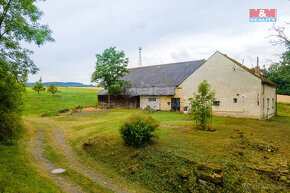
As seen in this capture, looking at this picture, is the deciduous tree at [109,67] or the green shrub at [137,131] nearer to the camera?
the green shrub at [137,131]

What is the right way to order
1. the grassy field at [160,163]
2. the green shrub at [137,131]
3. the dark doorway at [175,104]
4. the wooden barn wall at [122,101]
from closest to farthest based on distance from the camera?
the grassy field at [160,163]
the green shrub at [137,131]
the dark doorway at [175,104]
the wooden barn wall at [122,101]

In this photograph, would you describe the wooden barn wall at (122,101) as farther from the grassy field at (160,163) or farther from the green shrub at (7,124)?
the green shrub at (7,124)

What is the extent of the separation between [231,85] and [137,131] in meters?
15.0

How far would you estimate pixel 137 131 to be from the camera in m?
9.06

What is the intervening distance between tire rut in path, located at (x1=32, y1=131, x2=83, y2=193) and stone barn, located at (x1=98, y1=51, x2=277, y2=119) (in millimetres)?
18085

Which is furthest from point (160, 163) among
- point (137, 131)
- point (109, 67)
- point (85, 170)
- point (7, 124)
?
point (109, 67)

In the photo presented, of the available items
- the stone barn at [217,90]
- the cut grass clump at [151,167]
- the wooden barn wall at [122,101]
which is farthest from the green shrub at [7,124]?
the wooden barn wall at [122,101]

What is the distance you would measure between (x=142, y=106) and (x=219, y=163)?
72.3 ft

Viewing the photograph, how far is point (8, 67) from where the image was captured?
10.1m

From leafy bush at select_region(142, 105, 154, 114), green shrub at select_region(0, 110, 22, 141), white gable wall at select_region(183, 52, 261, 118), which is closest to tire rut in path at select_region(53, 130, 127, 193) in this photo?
green shrub at select_region(0, 110, 22, 141)

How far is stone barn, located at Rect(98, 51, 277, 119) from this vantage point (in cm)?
1812

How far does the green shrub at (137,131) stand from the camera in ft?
29.6

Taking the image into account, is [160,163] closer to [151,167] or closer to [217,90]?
[151,167]

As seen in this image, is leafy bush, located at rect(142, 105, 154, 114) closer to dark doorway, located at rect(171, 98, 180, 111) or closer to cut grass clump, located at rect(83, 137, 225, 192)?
dark doorway, located at rect(171, 98, 180, 111)
